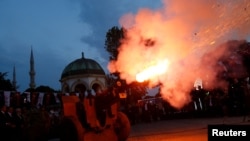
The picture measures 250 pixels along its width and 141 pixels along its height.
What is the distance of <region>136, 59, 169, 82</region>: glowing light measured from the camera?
14.6m

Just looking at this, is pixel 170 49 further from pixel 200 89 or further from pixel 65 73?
pixel 65 73

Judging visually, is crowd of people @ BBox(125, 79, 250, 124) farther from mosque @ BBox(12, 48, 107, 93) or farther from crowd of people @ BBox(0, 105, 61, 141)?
mosque @ BBox(12, 48, 107, 93)

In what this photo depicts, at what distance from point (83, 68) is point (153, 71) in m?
37.5

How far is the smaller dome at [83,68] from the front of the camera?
169 feet

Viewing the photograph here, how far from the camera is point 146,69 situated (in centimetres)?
1495

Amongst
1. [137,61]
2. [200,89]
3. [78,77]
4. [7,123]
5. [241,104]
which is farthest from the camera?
[78,77]

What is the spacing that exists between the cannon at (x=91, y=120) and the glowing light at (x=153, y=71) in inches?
112

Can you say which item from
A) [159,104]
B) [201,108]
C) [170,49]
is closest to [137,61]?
[170,49]

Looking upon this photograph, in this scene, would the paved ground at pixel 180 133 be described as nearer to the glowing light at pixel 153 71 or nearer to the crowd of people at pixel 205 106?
the crowd of people at pixel 205 106

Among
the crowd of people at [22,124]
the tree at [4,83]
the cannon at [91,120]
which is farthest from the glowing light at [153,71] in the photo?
the tree at [4,83]

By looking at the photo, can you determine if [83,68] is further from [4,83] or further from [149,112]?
[149,112]

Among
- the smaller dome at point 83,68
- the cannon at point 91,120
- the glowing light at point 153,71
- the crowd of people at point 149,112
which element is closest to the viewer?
the cannon at point 91,120

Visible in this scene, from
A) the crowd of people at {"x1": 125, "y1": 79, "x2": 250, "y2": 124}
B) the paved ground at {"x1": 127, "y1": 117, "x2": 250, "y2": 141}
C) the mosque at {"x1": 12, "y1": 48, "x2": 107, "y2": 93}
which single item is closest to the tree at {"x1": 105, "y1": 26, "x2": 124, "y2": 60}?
the crowd of people at {"x1": 125, "y1": 79, "x2": 250, "y2": 124}

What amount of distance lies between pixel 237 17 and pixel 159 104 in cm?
1640
